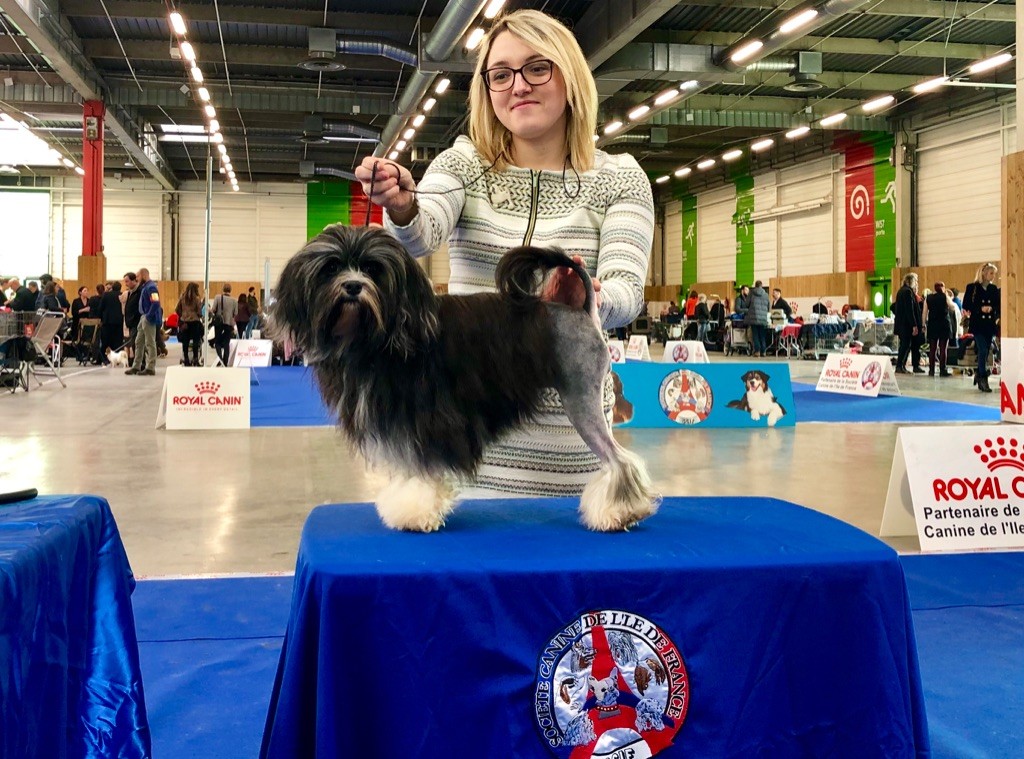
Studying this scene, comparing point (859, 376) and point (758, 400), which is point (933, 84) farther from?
point (758, 400)

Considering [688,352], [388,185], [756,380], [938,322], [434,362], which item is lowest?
[756,380]

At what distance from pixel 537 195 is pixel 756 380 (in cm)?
710

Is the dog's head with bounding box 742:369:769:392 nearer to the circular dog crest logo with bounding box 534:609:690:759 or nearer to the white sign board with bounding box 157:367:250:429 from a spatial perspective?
the white sign board with bounding box 157:367:250:429

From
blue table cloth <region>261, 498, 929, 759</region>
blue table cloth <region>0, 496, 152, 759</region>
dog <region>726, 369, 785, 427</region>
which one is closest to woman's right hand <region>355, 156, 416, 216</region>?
blue table cloth <region>261, 498, 929, 759</region>

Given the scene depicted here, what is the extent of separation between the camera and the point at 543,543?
157 cm

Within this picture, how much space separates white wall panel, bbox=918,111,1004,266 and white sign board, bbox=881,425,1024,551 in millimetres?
15247

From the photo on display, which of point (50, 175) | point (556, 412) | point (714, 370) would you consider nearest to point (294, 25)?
point (714, 370)

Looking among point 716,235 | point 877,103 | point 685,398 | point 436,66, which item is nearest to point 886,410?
point 685,398

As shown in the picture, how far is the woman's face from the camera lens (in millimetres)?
1927

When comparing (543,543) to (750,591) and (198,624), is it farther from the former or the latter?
(198,624)

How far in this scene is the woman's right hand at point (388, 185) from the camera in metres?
1.66

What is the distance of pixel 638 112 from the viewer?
18078 mm

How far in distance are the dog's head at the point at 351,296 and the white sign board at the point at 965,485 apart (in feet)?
10.5

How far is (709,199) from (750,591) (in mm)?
28128
